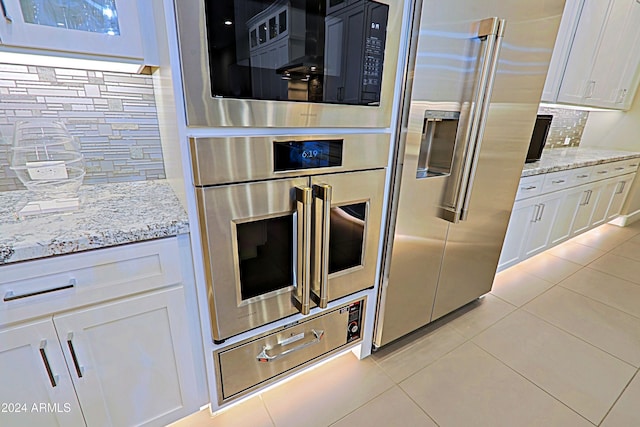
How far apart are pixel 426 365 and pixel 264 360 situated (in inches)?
34.4

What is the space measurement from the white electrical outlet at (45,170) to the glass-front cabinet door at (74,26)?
16.7 inches

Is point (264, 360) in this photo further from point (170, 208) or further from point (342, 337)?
point (170, 208)

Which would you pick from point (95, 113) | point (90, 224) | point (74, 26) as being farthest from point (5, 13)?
point (90, 224)

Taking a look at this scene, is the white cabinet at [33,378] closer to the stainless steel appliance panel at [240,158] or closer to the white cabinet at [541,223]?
the stainless steel appliance panel at [240,158]

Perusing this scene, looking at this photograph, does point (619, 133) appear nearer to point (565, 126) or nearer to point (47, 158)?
point (565, 126)

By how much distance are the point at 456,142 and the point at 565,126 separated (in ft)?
9.34

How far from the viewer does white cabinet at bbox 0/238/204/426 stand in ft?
2.54

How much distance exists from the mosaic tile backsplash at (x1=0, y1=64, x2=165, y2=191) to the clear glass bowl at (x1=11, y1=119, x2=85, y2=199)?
41mm

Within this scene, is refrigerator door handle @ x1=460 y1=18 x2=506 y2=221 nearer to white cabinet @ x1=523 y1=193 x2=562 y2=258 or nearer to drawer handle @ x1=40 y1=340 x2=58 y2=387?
white cabinet @ x1=523 y1=193 x2=562 y2=258

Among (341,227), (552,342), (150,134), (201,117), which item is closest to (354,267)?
(341,227)

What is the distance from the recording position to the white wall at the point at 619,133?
3.16 meters

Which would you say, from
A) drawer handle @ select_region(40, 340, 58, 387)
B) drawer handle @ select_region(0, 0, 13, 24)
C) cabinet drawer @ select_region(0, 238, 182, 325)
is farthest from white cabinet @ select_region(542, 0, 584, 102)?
drawer handle @ select_region(40, 340, 58, 387)

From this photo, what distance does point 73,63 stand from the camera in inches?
42.4

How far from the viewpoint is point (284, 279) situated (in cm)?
113
